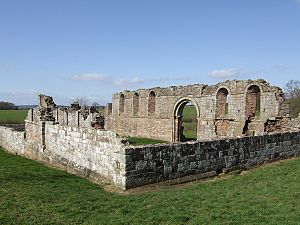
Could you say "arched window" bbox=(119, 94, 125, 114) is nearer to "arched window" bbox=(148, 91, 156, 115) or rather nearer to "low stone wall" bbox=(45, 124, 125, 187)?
"arched window" bbox=(148, 91, 156, 115)

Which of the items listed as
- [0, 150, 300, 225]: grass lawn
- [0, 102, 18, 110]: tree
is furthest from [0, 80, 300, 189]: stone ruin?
[0, 102, 18, 110]: tree

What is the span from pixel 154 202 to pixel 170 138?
21.1m

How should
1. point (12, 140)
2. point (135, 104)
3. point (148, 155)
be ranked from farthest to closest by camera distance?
point (135, 104) → point (12, 140) → point (148, 155)

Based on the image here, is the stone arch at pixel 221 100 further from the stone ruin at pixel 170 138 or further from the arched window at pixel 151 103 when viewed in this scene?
the arched window at pixel 151 103

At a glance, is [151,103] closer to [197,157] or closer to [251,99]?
[251,99]

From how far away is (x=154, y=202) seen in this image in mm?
7754

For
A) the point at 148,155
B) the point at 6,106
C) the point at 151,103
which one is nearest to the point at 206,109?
the point at 151,103

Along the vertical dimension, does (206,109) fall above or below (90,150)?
above

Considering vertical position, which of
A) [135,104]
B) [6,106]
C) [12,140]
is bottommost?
[12,140]

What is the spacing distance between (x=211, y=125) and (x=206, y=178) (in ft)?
46.7

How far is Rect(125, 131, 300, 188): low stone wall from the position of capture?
9328 mm

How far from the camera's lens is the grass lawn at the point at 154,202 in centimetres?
651

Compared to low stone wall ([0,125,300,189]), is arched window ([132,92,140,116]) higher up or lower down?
higher up

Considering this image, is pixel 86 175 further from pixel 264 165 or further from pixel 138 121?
pixel 138 121
